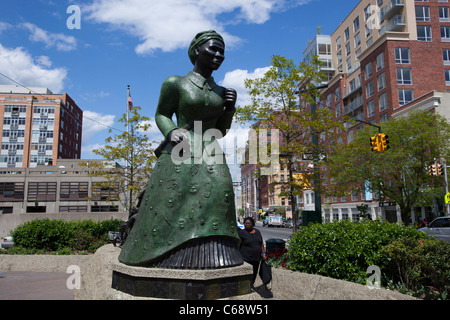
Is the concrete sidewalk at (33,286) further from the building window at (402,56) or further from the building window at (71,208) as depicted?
the building window at (402,56)

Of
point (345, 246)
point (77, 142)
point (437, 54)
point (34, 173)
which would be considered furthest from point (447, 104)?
point (77, 142)

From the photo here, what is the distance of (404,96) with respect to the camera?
40.2 metres

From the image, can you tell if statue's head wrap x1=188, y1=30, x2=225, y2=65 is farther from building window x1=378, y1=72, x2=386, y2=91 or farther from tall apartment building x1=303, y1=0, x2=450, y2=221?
building window x1=378, y1=72, x2=386, y2=91

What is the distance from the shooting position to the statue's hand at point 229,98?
439 cm

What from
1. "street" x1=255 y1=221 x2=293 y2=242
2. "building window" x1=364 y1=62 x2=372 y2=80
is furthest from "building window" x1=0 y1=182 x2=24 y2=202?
"building window" x1=364 y1=62 x2=372 y2=80

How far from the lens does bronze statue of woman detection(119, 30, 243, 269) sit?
144 inches

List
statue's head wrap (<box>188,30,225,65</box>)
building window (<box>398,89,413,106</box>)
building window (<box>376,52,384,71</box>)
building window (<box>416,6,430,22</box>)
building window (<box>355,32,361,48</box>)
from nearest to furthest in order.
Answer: statue's head wrap (<box>188,30,225,65</box>)
building window (<box>398,89,413,106</box>)
building window (<box>416,6,430,22</box>)
building window (<box>376,52,384,71</box>)
building window (<box>355,32,361,48</box>)

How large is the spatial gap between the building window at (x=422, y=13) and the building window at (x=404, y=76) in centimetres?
692

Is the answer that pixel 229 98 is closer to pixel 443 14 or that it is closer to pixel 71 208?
pixel 443 14

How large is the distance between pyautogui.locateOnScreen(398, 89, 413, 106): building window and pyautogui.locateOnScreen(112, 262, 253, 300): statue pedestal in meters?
42.7
